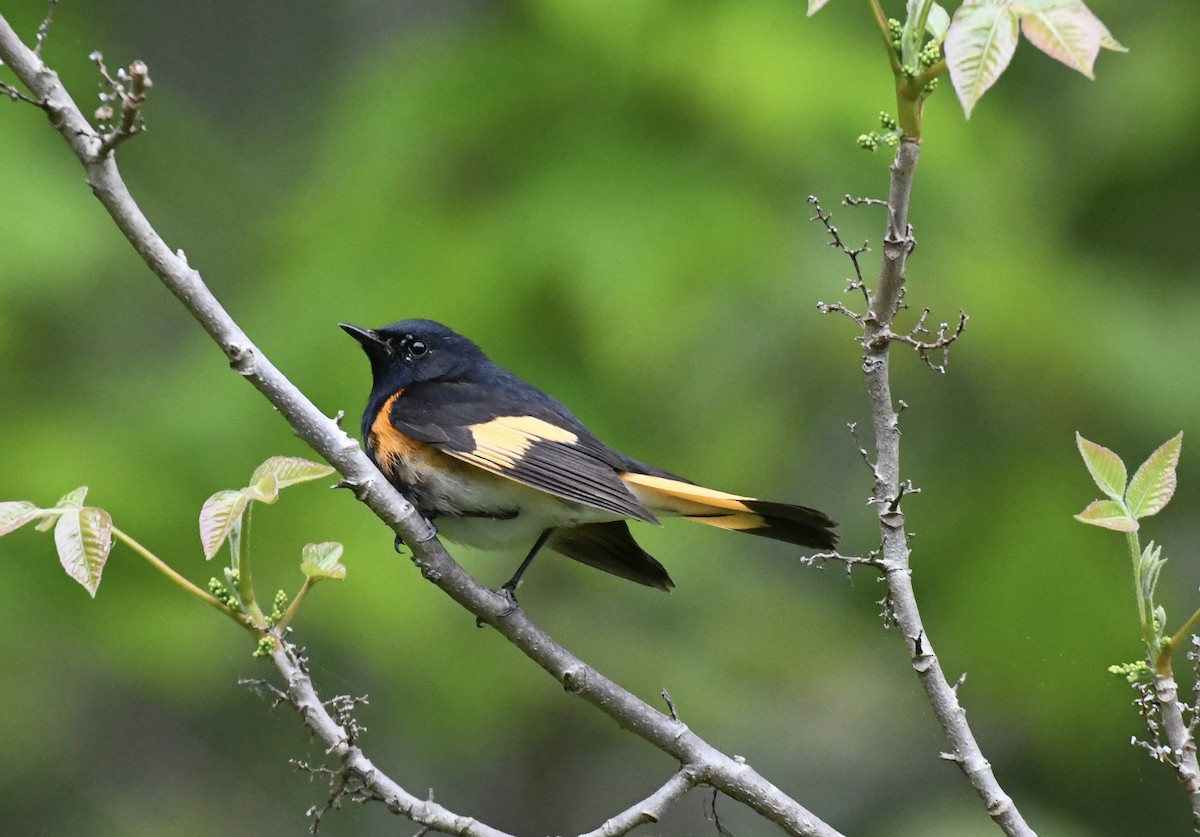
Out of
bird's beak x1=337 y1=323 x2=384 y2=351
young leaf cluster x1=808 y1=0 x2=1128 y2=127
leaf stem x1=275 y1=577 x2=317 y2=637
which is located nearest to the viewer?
young leaf cluster x1=808 y1=0 x2=1128 y2=127

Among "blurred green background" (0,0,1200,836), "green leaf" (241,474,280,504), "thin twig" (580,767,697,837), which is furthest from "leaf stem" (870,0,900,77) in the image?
"blurred green background" (0,0,1200,836)

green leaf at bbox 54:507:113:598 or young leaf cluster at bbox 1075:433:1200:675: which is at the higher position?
young leaf cluster at bbox 1075:433:1200:675

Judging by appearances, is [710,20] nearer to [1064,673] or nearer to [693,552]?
[693,552]

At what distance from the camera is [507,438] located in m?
2.90

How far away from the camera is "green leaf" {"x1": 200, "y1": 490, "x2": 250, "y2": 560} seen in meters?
1.75

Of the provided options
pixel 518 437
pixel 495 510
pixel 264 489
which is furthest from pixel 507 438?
pixel 264 489

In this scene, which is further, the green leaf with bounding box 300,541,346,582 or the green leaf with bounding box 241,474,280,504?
the green leaf with bounding box 300,541,346,582

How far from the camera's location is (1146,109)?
4797 mm

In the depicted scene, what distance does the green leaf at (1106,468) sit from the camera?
1692 mm

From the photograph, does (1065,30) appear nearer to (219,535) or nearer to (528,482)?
(219,535)

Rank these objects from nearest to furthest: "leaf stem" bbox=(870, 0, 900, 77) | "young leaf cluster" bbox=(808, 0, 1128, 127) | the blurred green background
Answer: "young leaf cluster" bbox=(808, 0, 1128, 127)
"leaf stem" bbox=(870, 0, 900, 77)
the blurred green background

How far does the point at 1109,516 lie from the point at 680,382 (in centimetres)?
269

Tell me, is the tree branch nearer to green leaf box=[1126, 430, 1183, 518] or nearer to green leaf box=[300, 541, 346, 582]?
green leaf box=[300, 541, 346, 582]

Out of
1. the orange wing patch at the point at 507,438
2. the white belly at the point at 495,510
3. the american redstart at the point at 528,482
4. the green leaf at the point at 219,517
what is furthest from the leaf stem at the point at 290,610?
the white belly at the point at 495,510
